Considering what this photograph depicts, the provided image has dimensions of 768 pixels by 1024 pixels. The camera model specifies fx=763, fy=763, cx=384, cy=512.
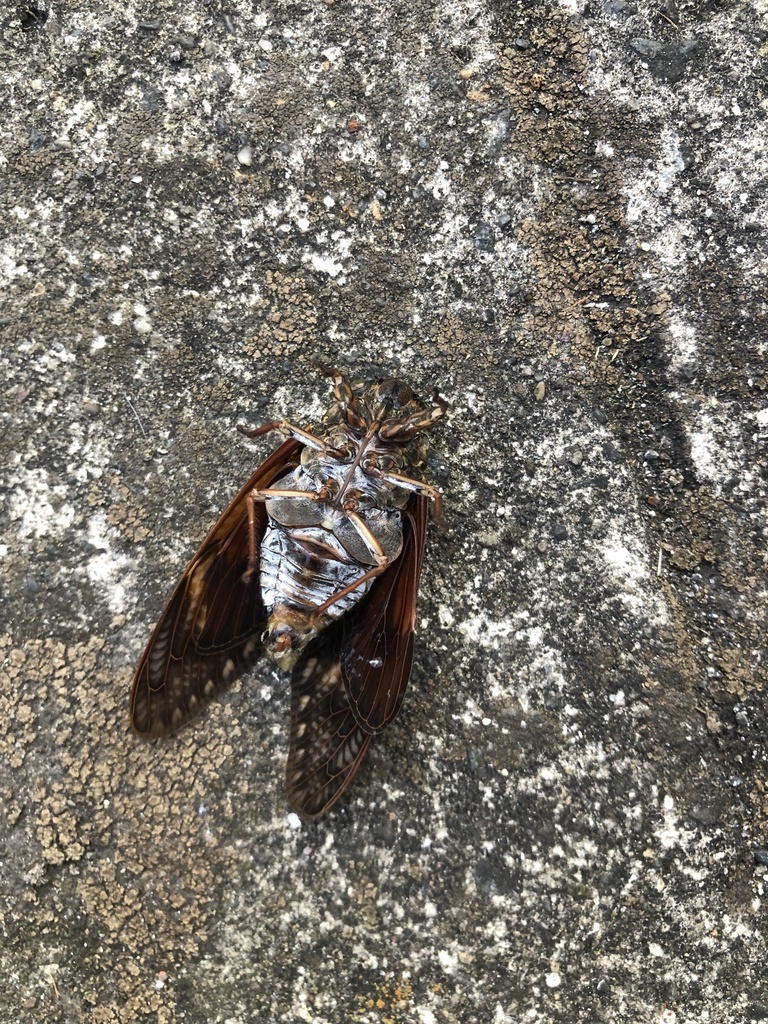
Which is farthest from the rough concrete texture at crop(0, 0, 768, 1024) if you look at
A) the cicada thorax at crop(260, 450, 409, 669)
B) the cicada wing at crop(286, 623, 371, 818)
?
the cicada thorax at crop(260, 450, 409, 669)

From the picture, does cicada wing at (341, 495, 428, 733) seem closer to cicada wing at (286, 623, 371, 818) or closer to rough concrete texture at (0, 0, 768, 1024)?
cicada wing at (286, 623, 371, 818)

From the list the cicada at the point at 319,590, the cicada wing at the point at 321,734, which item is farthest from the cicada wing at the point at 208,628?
the cicada wing at the point at 321,734

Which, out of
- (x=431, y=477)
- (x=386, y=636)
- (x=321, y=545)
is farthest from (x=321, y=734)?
(x=431, y=477)

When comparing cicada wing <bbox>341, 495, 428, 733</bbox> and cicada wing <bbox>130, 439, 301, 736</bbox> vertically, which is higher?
cicada wing <bbox>130, 439, 301, 736</bbox>

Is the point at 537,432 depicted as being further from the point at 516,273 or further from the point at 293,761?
the point at 293,761

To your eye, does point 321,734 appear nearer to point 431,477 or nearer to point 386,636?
point 386,636

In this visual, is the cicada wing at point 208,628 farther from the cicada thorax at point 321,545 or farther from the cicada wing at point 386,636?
the cicada wing at point 386,636
